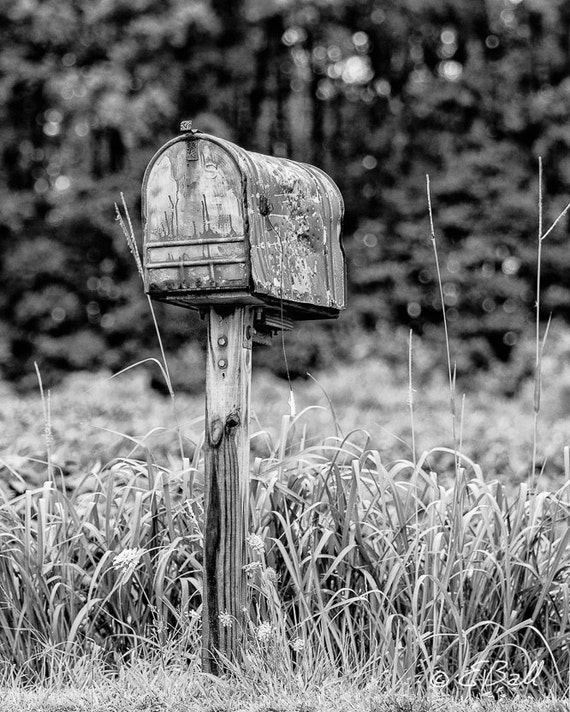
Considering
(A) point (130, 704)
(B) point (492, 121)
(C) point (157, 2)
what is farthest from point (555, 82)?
(A) point (130, 704)

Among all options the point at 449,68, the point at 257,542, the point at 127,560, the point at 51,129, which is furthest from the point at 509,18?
the point at 127,560

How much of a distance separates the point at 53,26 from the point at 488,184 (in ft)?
21.1

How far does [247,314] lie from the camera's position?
3053 mm

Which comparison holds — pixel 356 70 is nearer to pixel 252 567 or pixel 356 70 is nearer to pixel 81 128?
pixel 81 128

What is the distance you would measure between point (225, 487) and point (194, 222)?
0.76 m

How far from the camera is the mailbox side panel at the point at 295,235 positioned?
2.93 m

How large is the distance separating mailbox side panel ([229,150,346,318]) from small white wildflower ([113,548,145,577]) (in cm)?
85

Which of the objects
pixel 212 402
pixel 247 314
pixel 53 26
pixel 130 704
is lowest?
pixel 130 704

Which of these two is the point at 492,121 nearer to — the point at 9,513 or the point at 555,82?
the point at 555,82

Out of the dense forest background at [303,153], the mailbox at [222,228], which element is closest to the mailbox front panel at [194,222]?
the mailbox at [222,228]

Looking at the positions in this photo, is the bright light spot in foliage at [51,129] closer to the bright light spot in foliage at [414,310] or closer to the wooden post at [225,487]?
the bright light spot in foliage at [414,310]

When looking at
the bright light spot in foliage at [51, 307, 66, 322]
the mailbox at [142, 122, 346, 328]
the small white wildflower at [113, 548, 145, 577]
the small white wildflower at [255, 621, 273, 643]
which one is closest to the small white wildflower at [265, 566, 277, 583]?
the small white wildflower at [255, 621, 273, 643]

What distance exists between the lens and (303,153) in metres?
16.0

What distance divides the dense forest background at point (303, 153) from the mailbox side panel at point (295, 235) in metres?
10.6
